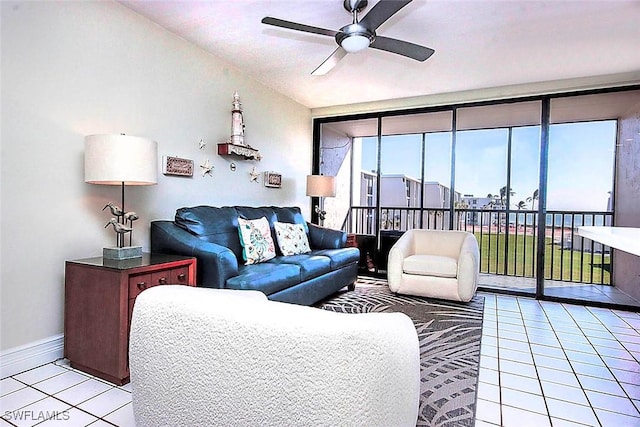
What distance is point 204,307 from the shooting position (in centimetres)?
92

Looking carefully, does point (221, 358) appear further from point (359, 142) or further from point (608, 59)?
point (359, 142)

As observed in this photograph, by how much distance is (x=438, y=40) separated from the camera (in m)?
3.05

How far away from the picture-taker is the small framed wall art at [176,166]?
304cm

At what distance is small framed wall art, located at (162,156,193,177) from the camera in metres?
3.04

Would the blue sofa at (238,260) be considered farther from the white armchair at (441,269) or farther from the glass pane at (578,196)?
the glass pane at (578,196)

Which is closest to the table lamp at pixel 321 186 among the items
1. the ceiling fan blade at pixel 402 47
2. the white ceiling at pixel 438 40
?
the white ceiling at pixel 438 40

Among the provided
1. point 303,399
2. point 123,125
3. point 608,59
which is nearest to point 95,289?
point 123,125

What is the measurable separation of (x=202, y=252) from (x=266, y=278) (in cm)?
50

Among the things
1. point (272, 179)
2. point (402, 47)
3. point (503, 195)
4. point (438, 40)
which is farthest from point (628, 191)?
point (272, 179)

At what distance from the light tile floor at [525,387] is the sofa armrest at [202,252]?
788mm

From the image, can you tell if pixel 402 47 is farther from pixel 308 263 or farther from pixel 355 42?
pixel 308 263

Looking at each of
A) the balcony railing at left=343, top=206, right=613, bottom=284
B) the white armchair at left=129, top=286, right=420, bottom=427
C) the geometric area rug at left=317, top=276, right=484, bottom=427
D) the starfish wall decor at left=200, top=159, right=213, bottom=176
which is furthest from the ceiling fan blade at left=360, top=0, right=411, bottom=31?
the balcony railing at left=343, top=206, right=613, bottom=284

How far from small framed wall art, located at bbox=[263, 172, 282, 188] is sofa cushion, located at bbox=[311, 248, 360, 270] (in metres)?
1.09

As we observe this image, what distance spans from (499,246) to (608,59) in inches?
121
